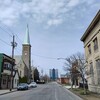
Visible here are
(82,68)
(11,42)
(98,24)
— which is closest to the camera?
(98,24)

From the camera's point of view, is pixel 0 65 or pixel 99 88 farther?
pixel 0 65

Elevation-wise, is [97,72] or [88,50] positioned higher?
[88,50]

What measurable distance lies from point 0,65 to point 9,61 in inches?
237

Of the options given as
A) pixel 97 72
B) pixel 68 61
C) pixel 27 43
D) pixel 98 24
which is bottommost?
pixel 97 72

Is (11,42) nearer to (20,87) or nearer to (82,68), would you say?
(20,87)

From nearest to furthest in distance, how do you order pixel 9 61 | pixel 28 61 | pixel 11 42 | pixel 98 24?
1. pixel 98 24
2. pixel 11 42
3. pixel 9 61
4. pixel 28 61

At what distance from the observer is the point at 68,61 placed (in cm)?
4584

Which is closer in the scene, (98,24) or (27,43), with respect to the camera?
(98,24)

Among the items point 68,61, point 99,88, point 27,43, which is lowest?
point 99,88

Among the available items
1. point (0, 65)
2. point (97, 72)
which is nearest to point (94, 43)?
point (97, 72)

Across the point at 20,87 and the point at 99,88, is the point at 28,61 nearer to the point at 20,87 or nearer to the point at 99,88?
the point at 20,87

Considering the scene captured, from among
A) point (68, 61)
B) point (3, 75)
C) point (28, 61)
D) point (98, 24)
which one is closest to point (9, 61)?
point (3, 75)

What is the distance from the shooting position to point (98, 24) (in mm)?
26859

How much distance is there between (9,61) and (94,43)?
1054 inches
